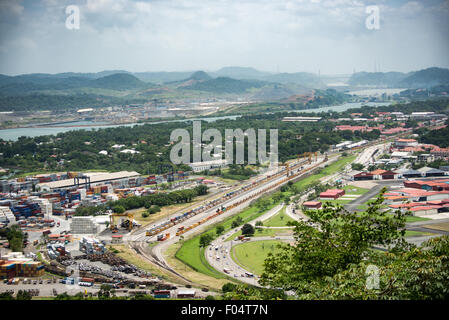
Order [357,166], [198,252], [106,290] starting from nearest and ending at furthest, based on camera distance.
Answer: [106,290] → [198,252] → [357,166]

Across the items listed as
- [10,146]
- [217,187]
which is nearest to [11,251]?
[217,187]

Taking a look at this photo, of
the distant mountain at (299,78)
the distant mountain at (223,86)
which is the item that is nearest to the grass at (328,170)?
the distant mountain at (223,86)

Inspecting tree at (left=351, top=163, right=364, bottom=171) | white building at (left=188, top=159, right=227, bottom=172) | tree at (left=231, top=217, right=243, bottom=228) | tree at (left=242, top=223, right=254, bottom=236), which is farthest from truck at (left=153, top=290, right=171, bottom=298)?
white building at (left=188, top=159, right=227, bottom=172)

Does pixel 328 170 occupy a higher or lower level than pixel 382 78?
lower

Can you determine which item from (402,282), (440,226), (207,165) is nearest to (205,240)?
(440,226)

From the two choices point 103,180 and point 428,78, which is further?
point 428,78

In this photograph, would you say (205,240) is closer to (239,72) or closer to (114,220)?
(114,220)

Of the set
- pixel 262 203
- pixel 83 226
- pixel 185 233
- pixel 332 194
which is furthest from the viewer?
pixel 262 203

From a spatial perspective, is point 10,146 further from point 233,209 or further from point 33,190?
point 233,209
